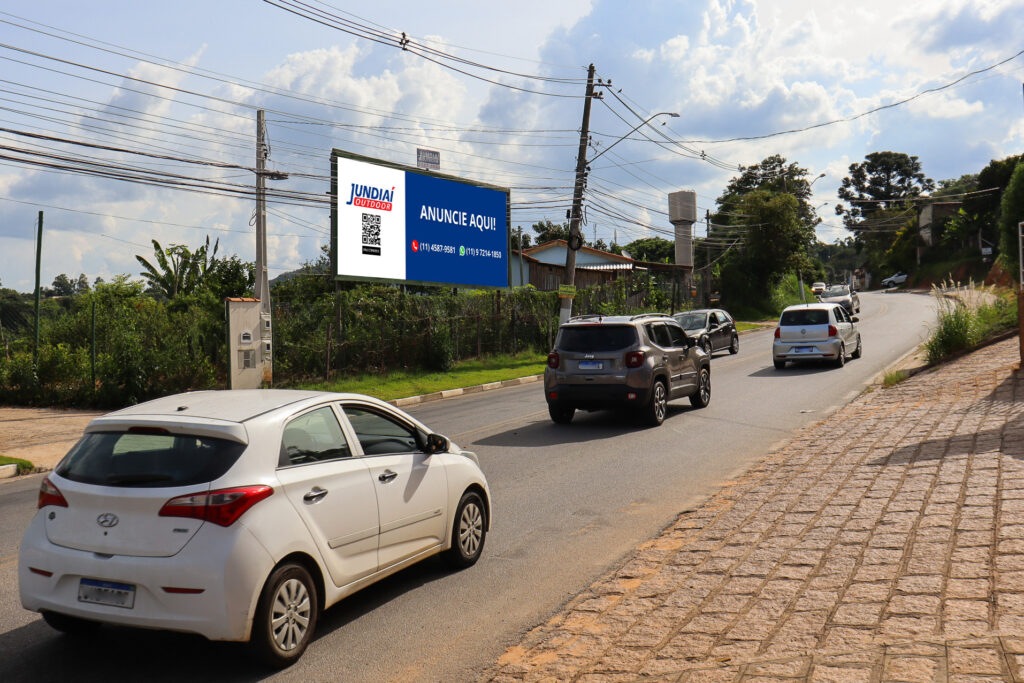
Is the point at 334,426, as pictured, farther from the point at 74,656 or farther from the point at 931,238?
the point at 931,238

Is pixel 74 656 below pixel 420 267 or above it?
below

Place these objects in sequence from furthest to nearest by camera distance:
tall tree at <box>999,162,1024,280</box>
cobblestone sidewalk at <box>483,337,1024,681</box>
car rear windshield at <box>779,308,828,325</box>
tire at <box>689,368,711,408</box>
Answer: tall tree at <box>999,162,1024,280</box>
car rear windshield at <box>779,308,828,325</box>
tire at <box>689,368,711,408</box>
cobblestone sidewalk at <box>483,337,1024,681</box>

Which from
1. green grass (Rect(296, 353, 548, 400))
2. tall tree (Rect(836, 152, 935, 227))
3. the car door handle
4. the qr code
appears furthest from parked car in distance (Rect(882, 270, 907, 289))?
the car door handle

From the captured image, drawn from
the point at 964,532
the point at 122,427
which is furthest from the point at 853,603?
the point at 122,427

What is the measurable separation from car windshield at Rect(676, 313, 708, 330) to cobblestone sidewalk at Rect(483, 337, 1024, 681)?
18.6 metres

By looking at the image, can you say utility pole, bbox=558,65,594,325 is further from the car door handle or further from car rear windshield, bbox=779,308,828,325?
the car door handle

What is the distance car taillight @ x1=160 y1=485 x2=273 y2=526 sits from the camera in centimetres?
434

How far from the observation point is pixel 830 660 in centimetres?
404

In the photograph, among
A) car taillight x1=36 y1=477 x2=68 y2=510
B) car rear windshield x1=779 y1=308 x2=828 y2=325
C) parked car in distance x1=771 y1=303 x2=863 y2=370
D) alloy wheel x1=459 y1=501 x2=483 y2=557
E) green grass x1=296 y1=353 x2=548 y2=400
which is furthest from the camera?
car rear windshield x1=779 y1=308 x2=828 y2=325

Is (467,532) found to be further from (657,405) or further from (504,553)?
(657,405)

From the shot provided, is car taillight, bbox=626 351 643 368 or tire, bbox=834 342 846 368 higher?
car taillight, bbox=626 351 643 368

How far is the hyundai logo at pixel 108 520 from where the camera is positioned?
14.5 ft

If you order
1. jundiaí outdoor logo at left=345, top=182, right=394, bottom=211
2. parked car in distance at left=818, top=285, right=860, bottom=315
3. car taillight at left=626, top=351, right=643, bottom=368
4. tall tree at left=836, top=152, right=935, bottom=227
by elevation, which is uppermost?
tall tree at left=836, top=152, right=935, bottom=227

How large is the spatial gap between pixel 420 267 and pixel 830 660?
2554 cm
